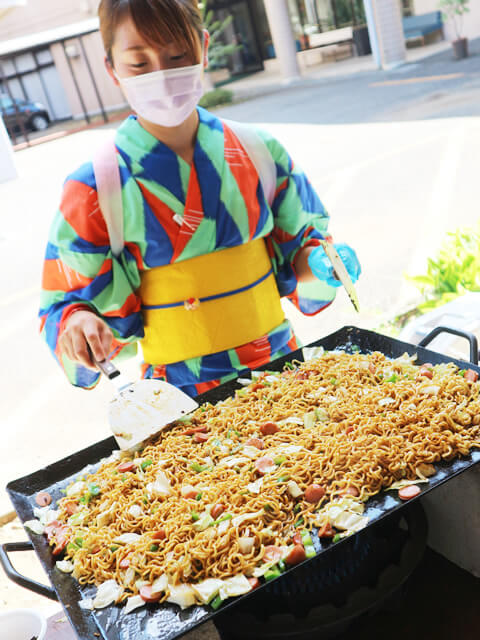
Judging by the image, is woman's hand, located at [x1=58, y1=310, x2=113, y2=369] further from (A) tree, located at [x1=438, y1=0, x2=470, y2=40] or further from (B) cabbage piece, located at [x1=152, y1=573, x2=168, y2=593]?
(A) tree, located at [x1=438, y1=0, x2=470, y2=40]

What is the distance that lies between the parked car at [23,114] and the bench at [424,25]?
37.3 feet

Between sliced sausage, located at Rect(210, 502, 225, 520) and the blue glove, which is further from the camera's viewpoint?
the blue glove

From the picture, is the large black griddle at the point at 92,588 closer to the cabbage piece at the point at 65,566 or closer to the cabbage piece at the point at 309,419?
the cabbage piece at the point at 65,566

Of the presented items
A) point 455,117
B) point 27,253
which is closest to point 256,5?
point 455,117

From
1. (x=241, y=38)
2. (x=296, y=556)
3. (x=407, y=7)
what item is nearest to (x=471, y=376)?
(x=296, y=556)

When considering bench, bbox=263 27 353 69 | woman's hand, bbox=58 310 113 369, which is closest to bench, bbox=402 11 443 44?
bench, bbox=263 27 353 69

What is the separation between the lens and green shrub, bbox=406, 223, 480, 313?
383 centimetres

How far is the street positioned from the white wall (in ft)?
12.1

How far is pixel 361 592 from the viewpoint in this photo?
4.02 feet

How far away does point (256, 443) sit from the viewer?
5.04ft

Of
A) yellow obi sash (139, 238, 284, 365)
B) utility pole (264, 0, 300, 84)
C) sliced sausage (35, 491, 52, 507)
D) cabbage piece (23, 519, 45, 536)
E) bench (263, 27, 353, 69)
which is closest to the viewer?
cabbage piece (23, 519, 45, 536)

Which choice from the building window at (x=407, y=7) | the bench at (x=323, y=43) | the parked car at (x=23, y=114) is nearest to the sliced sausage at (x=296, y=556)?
the parked car at (x=23, y=114)

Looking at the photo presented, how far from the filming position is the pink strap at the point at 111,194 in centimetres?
174

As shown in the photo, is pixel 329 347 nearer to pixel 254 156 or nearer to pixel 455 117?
pixel 254 156
